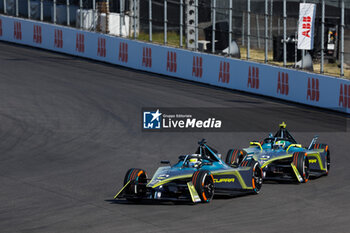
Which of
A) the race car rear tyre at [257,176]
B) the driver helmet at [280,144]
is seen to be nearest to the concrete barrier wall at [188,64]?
the driver helmet at [280,144]

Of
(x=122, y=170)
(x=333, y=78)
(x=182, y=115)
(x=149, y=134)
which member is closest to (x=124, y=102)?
(x=182, y=115)

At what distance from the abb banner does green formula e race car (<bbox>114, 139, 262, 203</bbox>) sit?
45.4 ft

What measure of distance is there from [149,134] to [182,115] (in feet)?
9.74

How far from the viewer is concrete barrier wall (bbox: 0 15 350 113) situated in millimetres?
26828

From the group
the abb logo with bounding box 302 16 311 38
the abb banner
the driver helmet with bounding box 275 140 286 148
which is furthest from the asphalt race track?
the abb logo with bounding box 302 16 311 38

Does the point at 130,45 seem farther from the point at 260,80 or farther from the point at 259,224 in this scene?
the point at 259,224

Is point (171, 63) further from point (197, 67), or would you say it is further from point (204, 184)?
point (204, 184)

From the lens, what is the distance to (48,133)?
22.1m

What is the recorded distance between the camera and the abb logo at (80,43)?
121 ft

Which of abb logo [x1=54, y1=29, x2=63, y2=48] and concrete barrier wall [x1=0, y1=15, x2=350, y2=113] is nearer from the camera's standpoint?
concrete barrier wall [x1=0, y1=15, x2=350, y2=113]

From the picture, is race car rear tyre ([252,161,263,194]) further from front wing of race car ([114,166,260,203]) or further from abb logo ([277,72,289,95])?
abb logo ([277,72,289,95])

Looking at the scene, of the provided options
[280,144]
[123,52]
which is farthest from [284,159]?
[123,52]

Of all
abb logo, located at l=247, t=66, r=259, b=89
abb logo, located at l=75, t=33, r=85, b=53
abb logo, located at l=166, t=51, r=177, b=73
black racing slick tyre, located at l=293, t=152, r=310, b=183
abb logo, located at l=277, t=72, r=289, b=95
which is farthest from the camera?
abb logo, located at l=75, t=33, r=85, b=53

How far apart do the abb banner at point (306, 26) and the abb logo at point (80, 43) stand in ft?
41.3
